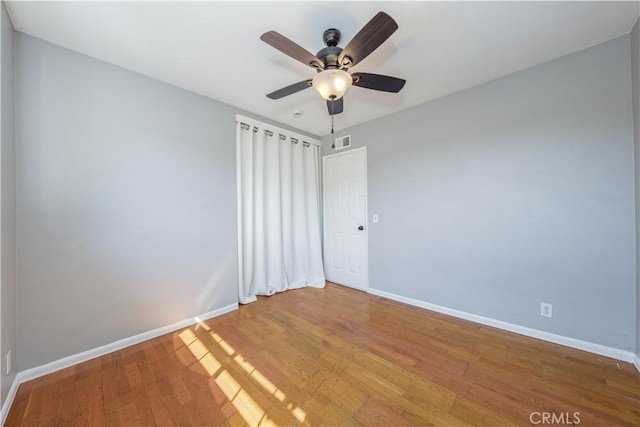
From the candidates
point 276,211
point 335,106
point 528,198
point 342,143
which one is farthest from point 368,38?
point 276,211

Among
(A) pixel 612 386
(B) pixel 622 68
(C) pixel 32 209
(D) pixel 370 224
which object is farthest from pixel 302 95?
(A) pixel 612 386

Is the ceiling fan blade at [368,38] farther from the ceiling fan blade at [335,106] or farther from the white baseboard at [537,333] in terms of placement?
the white baseboard at [537,333]

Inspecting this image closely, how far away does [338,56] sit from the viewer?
1562 millimetres

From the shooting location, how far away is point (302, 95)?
254cm

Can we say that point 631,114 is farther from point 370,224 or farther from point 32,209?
point 32,209

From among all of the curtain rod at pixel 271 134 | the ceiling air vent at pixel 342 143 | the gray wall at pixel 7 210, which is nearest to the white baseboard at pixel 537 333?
the ceiling air vent at pixel 342 143

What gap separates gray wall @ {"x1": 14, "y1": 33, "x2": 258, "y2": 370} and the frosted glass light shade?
1.59 metres

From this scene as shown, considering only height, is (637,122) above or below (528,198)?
above

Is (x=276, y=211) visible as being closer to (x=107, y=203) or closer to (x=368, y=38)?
(x=107, y=203)

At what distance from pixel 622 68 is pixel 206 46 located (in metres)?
3.20

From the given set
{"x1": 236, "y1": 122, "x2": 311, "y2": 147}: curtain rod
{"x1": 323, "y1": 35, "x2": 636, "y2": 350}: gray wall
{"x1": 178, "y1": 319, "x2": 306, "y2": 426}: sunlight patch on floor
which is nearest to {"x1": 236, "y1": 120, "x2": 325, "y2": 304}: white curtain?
{"x1": 236, "y1": 122, "x2": 311, "y2": 147}: curtain rod

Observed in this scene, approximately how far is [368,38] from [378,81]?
0.42 m

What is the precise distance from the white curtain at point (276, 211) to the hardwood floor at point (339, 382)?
38.0 inches

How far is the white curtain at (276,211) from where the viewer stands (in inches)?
117
